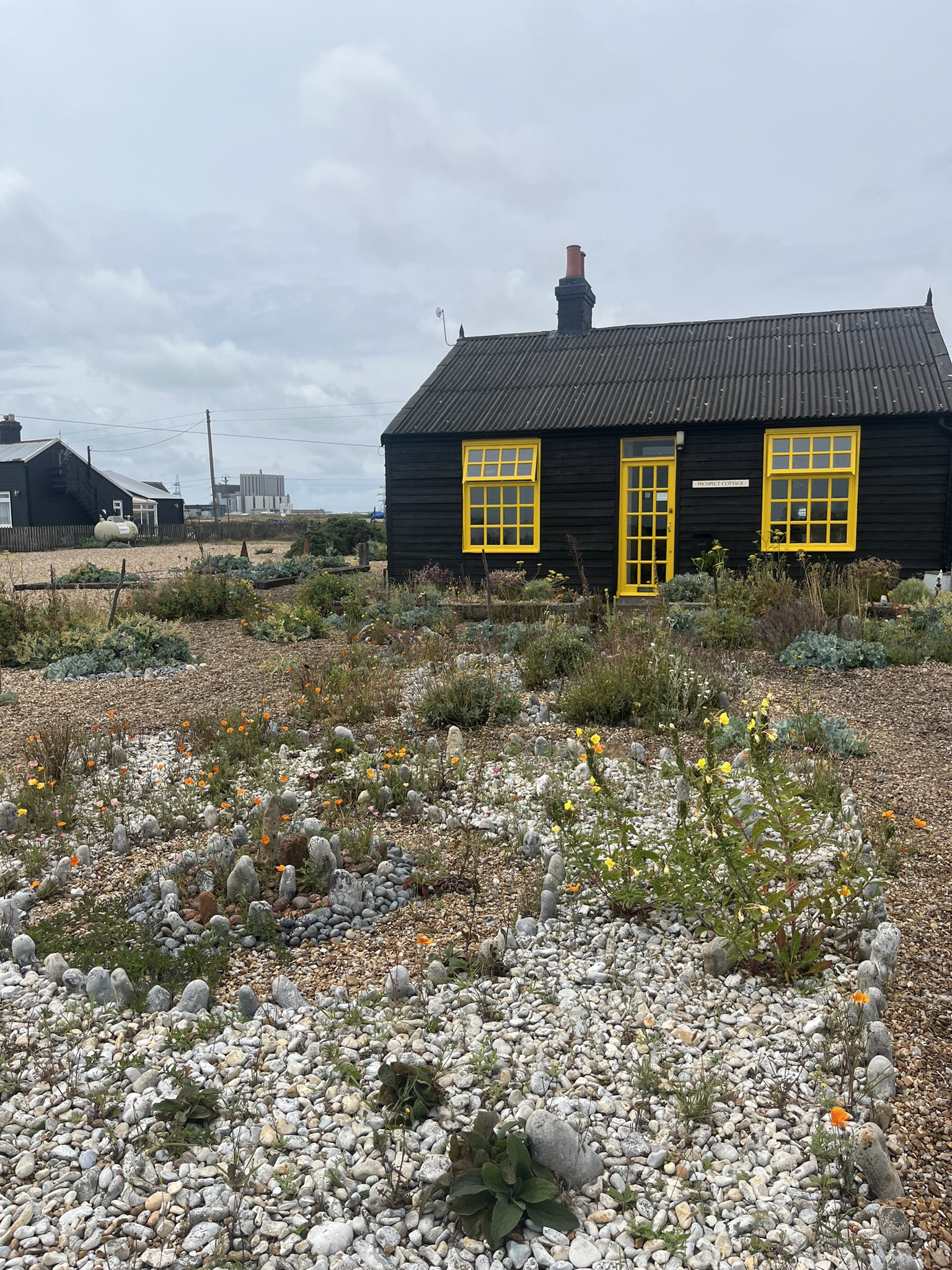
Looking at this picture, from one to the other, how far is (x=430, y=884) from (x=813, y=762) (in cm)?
258

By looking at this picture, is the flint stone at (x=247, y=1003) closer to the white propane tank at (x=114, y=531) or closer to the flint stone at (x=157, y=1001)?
the flint stone at (x=157, y=1001)

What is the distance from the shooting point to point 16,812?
483 centimetres

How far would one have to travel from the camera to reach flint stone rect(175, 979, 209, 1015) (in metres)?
3.04

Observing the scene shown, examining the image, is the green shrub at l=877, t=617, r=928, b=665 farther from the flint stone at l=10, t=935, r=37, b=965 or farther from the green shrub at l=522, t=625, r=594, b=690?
the flint stone at l=10, t=935, r=37, b=965

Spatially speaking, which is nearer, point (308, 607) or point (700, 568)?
point (308, 607)

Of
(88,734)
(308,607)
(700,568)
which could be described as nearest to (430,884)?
(88,734)

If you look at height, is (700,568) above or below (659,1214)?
above

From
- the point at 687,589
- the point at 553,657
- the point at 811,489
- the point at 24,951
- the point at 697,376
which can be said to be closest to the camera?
the point at 24,951

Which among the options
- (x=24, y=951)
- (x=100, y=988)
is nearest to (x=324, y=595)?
(x=24, y=951)

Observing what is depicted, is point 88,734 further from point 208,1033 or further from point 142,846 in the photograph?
point 208,1033

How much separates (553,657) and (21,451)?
116 ft

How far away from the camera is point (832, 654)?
7.88 m

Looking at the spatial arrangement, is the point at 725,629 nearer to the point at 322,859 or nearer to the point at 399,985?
the point at 322,859

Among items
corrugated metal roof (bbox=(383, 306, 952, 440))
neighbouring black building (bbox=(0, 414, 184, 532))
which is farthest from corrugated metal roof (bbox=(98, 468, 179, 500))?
corrugated metal roof (bbox=(383, 306, 952, 440))
